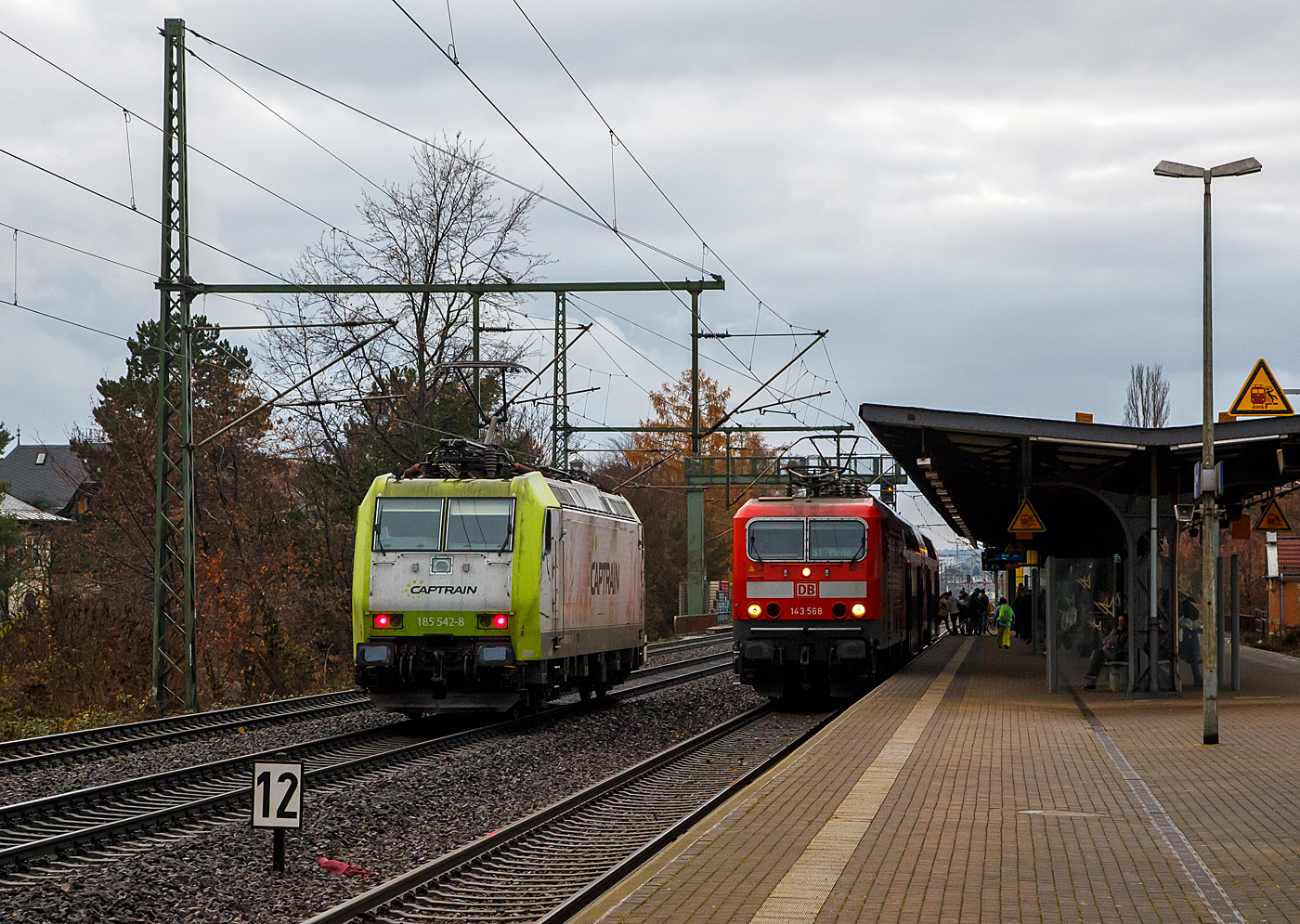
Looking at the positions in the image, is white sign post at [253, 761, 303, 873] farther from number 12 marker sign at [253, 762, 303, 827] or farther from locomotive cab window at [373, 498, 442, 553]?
locomotive cab window at [373, 498, 442, 553]

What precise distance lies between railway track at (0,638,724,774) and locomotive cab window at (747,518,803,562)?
250 inches

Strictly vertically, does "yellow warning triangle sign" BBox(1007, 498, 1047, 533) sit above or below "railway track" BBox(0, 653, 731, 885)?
above

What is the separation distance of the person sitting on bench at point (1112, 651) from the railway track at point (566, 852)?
321 inches

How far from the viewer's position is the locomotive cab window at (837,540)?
2089 centimetres

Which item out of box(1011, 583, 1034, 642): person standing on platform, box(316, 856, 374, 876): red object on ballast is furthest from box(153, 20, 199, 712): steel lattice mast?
box(1011, 583, 1034, 642): person standing on platform

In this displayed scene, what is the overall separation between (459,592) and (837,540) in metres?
6.62

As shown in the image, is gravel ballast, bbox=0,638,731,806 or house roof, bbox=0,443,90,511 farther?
house roof, bbox=0,443,90,511

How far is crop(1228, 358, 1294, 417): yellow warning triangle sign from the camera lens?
14.4 m

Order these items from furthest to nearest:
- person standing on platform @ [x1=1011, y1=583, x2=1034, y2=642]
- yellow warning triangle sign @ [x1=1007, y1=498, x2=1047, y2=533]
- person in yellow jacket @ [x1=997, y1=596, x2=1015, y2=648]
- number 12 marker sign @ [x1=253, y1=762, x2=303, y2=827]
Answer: person standing on platform @ [x1=1011, y1=583, x2=1034, y2=642] → person in yellow jacket @ [x1=997, y1=596, x2=1015, y2=648] → yellow warning triangle sign @ [x1=1007, y1=498, x2=1047, y2=533] → number 12 marker sign @ [x1=253, y1=762, x2=303, y2=827]

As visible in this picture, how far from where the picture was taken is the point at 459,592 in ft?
55.2

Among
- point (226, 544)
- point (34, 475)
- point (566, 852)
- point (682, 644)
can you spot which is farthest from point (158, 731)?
point (34, 475)

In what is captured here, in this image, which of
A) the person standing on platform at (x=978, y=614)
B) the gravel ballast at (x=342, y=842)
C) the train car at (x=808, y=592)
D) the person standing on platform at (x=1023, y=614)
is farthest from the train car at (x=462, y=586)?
the person standing on platform at (x=978, y=614)

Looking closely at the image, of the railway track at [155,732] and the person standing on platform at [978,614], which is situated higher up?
the person standing on platform at [978,614]

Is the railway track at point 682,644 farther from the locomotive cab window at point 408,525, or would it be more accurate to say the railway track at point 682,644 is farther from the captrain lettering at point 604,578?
the locomotive cab window at point 408,525
